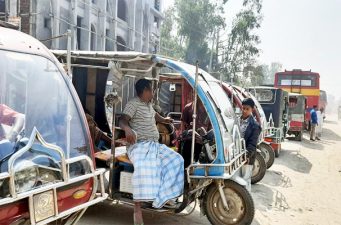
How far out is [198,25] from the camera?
37.6 meters

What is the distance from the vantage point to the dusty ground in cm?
509

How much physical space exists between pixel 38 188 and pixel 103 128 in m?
4.08

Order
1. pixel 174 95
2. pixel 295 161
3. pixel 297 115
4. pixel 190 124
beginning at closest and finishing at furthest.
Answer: pixel 190 124, pixel 174 95, pixel 295 161, pixel 297 115

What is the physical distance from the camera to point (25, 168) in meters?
2.49

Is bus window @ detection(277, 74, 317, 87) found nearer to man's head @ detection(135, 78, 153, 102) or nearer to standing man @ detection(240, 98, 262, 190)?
standing man @ detection(240, 98, 262, 190)

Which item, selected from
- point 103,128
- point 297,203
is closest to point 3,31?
point 103,128

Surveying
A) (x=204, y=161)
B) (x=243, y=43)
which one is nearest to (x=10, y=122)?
(x=204, y=161)

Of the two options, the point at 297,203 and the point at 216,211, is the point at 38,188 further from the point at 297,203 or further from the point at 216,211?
the point at 297,203

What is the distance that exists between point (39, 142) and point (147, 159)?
1.68m

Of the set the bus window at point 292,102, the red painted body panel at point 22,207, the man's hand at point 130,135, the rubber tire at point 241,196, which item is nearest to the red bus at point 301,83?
the bus window at point 292,102

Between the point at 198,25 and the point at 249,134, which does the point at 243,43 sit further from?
the point at 249,134

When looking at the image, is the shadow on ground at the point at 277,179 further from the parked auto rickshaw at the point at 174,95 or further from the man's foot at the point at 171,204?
the man's foot at the point at 171,204

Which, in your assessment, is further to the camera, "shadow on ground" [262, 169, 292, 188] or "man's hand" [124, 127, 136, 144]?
"shadow on ground" [262, 169, 292, 188]

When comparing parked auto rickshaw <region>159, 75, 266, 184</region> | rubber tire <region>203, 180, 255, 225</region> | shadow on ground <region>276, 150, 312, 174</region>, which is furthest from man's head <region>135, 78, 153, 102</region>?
shadow on ground <region>276, 150, 312, 174</region>
